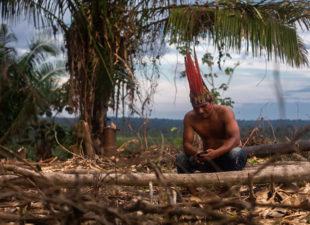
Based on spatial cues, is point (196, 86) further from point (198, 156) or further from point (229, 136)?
point (198, 156)

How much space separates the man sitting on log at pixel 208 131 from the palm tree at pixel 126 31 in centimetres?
347

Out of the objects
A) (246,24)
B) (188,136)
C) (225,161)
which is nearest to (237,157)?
(225,161)

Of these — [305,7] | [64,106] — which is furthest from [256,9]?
[64,106]

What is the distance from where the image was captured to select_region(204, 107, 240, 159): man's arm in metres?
3.24

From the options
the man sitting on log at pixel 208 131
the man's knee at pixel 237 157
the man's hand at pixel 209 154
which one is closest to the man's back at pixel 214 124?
the man sitting on log at pixel 208 131

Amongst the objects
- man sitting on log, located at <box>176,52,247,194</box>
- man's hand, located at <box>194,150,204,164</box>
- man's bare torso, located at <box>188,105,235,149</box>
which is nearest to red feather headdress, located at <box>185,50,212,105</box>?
man sitting on log, located at <box>176,52,247,194</box>

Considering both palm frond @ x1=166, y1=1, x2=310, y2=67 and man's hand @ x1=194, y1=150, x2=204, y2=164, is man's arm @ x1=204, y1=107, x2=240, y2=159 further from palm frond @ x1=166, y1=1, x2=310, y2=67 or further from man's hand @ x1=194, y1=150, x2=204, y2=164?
palm frond @ x1=166, y1=1, x2=310, y2=67

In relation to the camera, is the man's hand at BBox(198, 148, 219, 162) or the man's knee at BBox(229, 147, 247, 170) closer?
the man's hand at BBox(198, 148, 219, 162)

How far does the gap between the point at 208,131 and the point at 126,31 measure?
13.9ft

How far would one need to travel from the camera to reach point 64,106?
27.6ft

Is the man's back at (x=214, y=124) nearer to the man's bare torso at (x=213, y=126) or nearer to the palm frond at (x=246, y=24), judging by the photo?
the man's bare torso at (x=213, y=126)

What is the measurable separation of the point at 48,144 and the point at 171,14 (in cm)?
458

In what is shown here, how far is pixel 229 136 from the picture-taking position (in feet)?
11.1

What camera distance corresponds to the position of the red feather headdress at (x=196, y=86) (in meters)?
3.40
